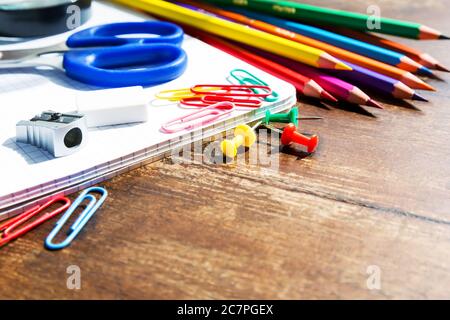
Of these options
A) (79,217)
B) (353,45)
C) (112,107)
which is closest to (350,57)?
(353,45)

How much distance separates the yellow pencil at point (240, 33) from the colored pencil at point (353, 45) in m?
0.08

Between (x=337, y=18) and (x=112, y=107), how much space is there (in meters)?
0.46

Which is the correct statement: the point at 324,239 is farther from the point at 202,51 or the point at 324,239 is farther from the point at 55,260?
the point at 202,51

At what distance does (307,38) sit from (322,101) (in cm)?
15

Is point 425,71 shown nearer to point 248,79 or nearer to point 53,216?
point 248,79

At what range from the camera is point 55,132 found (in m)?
0.63

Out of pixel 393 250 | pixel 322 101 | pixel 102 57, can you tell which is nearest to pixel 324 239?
pixel 393 250

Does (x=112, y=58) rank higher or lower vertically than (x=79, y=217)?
higher

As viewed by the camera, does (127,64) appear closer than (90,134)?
No

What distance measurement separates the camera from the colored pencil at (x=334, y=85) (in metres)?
0.79

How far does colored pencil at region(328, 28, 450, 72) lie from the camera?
35.4 inches

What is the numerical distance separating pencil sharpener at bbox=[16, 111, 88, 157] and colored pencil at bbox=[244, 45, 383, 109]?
0.34 metres

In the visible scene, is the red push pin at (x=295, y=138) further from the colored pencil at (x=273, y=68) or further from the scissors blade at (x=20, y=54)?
the scissors blade at (x=20, y=54)

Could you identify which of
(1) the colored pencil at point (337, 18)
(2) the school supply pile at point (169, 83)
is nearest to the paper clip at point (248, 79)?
(2) the school supply pile at point (169, 83)
